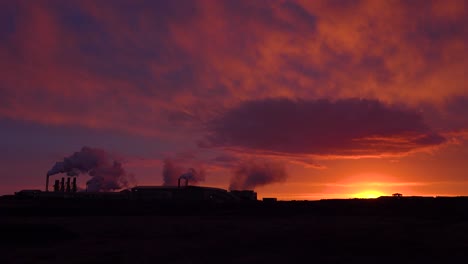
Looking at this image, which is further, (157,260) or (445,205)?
(445,205)

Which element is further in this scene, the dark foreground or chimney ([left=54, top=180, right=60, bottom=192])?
chimney ([left=54, top=180, right=60, bottom=192])

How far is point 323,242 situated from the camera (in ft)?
77.4

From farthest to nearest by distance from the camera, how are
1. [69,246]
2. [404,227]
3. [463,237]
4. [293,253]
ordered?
[404,227] < [463,237] < [69,246] < [293,253]

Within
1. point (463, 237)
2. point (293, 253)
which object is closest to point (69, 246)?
point (293, 253)

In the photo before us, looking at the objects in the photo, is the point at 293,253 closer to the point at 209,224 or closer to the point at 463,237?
the point at 463,237

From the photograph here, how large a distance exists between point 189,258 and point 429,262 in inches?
366

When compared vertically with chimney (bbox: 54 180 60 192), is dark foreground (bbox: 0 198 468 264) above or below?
below

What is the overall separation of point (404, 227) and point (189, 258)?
17.6 metres

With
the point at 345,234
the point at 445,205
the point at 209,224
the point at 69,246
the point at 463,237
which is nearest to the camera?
the point at 69,246

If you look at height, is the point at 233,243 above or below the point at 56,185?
below

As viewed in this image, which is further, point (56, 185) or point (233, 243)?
point (56, 185)

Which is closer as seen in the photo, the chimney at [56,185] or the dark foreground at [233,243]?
the dark foreground at [233,243]

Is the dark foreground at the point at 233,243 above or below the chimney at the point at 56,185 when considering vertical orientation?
below

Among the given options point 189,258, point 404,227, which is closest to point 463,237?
point 404,227
